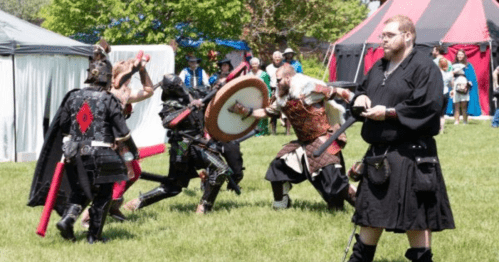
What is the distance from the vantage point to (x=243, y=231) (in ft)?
23.6

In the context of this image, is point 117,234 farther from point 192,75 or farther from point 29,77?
point 192,75

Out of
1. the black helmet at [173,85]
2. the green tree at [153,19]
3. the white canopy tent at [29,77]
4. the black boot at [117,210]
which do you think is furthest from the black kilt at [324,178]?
the green tree at [153,19]

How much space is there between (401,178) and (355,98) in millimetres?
546

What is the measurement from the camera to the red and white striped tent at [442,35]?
71.3ft

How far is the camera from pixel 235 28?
22859 millimetres

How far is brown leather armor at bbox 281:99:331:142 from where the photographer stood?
7.61 metres

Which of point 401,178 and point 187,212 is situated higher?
point 401,178

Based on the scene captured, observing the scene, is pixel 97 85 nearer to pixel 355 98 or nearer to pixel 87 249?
pixel 87 249

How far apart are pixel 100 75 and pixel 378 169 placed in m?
2.56

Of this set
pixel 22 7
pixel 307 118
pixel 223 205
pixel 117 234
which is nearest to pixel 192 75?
pixel 223 205

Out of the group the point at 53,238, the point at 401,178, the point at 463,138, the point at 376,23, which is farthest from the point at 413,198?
the point at 376,23

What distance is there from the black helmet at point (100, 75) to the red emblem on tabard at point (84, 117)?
197mm

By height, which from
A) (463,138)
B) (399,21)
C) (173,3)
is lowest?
(463,138)

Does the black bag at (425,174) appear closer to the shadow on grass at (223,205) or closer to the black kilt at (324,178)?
the black kilt at (324,178)
